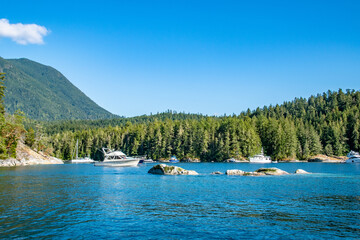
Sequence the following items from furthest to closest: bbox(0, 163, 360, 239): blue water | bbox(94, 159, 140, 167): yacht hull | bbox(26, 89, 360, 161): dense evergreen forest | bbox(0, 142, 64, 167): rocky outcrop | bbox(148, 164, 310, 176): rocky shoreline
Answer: bbox(26, 89, 360, 161): dense evergreen forest < bbox(94, 159, 140, 167): yacht hull < bbox(0, 142, 64, 167): rocky outcrop < bbox(148, 164, 310, 176): rocky shoreline < bbox(0, 163, 360, 239): blue water

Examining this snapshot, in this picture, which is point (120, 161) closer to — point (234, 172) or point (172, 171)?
point (172, 171)

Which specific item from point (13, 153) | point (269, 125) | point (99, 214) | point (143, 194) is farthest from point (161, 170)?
point (269, 125)

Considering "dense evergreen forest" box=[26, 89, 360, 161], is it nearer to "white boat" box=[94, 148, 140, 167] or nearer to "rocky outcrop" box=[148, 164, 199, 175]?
"white boat" box=[94, 148, 140, 167]

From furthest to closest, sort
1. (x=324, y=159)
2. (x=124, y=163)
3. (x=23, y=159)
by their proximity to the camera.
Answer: (x=324, y=159) < (x=23, y=159) < (x=124, y=163)

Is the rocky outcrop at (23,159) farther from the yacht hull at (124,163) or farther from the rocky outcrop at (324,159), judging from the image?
the rocky outcrop at (324,159)

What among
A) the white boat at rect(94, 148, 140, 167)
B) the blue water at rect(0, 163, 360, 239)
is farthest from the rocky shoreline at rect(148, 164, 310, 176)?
the white boat at rect(94, 148, 140, 167)

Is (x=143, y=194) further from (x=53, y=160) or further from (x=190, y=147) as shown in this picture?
(x=190, y=147)

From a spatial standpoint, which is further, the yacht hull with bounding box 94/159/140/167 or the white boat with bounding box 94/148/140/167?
the white boat with bounding box 94/148/140/167

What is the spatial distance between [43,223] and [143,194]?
44.2 feet

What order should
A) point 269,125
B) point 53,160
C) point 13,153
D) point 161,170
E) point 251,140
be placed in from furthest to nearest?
point 269,125 → point 251,140 → point 53,160 → point 13,153 → point 161,170

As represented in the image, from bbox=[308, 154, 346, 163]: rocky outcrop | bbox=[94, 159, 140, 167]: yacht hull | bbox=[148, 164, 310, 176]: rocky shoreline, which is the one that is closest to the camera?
bbox=[148, 164, 310, 176]: rocky shoreline

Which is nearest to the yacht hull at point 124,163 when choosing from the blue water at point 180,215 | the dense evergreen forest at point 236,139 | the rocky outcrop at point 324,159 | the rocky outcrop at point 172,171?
the rocky outcrop at point 172,171

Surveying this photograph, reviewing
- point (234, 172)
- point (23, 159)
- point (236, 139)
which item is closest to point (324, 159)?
point (236, 139)

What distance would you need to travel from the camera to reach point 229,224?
1795cm
